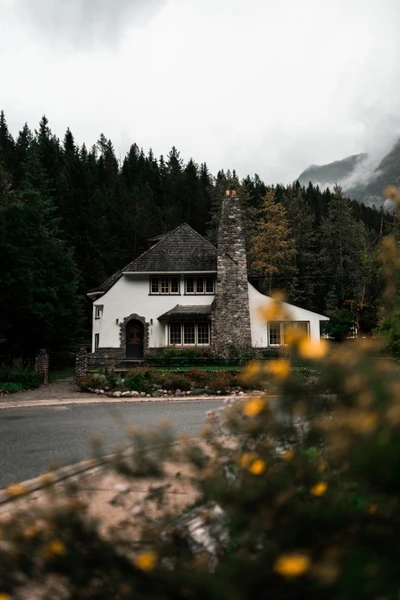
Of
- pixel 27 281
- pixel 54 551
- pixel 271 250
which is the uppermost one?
pixel 271 250

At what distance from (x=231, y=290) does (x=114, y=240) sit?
92.3 ft

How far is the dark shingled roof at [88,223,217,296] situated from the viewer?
33219 millimetres

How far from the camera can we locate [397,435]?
1520mm

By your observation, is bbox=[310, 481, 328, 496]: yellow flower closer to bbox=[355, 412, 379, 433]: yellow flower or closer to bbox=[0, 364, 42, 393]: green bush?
bbox=[355, 412, 379, 433]: yellow flower

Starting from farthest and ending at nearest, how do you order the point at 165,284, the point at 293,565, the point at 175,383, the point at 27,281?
the point at 165,284
the point at 27,281
the point at 175,383
the point at 293,565

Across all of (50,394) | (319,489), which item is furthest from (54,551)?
(50,394)

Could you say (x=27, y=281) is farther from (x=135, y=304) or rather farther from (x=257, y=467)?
(x=257, y=467)

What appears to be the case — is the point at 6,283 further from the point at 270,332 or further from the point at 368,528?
the point at 368,528

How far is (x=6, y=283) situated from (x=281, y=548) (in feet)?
74.4

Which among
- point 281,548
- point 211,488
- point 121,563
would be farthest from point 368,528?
point 121,563

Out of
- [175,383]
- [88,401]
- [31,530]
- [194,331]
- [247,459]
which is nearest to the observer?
[31,530]

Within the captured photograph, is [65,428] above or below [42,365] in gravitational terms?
below

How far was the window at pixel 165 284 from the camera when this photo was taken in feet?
109

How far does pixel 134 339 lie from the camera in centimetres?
3266
